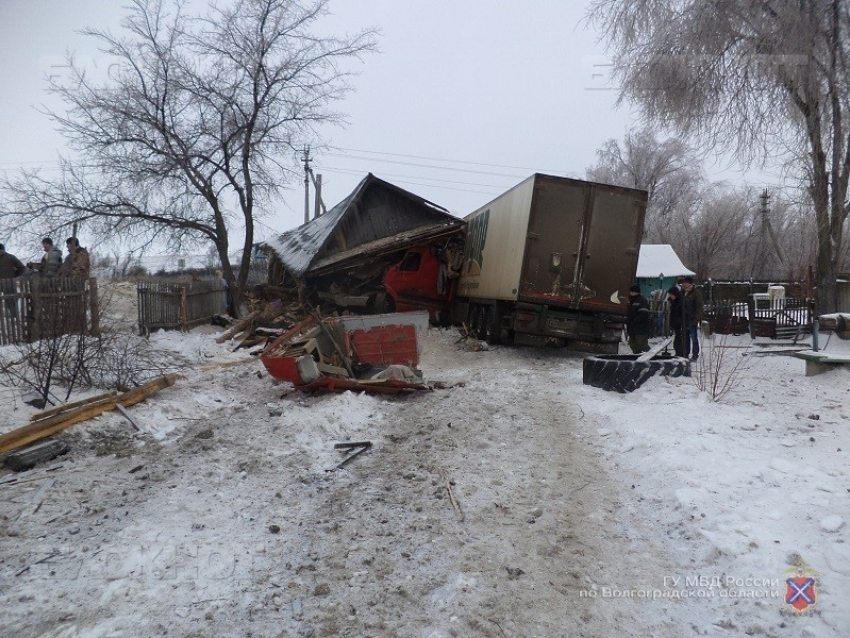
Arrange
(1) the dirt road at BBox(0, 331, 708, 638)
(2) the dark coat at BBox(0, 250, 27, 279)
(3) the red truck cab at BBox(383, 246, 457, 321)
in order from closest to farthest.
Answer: (1) the dirt road at BBox(0, 331, 708, 638) → (2) the dark coat at BBox(0, 250, 27, 279) → (3) the red truck cab at BBox(383, 246, 457, 321)

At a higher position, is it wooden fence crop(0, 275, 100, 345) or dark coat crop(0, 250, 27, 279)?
dark coat crop(0, 250, 27, 279)

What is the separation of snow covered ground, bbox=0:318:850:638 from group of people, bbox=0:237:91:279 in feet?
14.2

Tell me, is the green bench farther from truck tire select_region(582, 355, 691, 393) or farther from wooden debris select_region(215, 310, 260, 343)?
wooden debris select_region(215, 310, 260, 343)

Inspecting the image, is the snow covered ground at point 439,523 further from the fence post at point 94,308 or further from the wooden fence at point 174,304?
the wooden fence at point 174,304

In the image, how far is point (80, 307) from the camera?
314 inches

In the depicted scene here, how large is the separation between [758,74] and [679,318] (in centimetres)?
639

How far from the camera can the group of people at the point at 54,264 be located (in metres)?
9.99

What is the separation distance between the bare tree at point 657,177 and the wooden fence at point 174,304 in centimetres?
2867

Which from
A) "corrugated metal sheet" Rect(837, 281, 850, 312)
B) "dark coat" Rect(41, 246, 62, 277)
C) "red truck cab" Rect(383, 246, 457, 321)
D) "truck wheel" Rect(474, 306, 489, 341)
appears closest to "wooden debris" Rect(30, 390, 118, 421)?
"dark coat" Rect(41, 246, 62, 277)

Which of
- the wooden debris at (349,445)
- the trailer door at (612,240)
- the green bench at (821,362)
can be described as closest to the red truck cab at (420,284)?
the trailer door at (612,240)

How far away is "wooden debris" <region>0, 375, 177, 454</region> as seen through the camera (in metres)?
5.30

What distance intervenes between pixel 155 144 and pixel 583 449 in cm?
1280

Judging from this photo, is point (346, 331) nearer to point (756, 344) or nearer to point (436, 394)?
point (436, 394)

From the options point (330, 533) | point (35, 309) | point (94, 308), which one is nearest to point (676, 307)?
point (330, 533)
